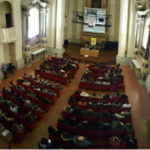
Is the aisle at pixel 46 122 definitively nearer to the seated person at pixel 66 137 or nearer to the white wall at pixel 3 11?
the seated person at pixel 66 137

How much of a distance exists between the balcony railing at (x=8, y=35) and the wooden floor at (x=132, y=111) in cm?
279

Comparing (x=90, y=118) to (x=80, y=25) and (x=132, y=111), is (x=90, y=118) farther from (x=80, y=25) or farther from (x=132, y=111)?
(x=80, y=25)

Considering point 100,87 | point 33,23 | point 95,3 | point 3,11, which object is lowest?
point 100,87

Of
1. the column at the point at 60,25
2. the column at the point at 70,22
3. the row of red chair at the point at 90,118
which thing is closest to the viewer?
the row of red chair at the point at 90,118

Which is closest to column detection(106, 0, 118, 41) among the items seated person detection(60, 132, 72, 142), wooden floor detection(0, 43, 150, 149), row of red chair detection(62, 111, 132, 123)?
wooden floor detection(0, 43, 150, 149)

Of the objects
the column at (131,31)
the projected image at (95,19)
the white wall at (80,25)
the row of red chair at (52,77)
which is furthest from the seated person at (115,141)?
the white wall at (80,25)

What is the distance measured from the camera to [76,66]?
62.7 ft

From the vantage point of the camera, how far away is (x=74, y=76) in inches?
706

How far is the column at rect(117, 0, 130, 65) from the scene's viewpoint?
753 inches

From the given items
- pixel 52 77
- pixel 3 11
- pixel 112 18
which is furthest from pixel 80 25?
pixel 3 11

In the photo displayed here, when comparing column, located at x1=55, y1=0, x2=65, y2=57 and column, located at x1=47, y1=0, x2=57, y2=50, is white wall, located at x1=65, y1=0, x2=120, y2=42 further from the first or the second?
column, located at x1=55, y1=0, x2=65, y2=57

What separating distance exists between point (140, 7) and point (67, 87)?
28.6ft

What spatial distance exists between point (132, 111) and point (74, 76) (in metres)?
6.16

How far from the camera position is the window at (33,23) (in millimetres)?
19587
